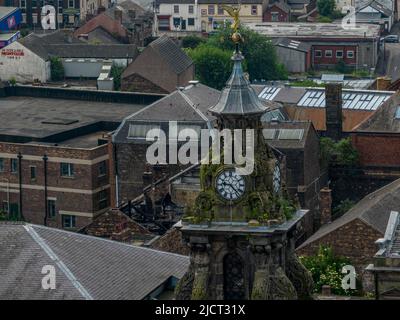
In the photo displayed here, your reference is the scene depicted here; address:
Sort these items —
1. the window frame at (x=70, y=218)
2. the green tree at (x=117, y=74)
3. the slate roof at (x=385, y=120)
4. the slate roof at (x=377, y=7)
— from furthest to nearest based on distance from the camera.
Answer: the slate roof at (x=377, y=7)
the green tree at (x=117, y=74)
the slate roof at (x=385, y=120)
the window frame at (x=70, y=218)

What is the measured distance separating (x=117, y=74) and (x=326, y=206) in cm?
4470

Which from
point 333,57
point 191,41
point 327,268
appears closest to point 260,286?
point 327,268

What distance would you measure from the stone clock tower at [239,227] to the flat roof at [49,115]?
172 feet

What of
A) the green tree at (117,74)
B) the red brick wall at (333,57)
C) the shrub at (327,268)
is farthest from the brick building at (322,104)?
the red brick wall at (333,57)

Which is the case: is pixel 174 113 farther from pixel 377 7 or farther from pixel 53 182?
→ pixel 377 7

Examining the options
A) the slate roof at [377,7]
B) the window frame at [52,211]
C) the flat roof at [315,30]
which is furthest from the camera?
the slate roof at [377,7]

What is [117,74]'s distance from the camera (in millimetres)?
138875

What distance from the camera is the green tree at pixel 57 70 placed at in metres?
143

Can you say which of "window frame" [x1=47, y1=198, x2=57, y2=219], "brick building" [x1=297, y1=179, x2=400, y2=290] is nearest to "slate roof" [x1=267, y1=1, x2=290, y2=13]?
"window frame" [x1=47, y1=198, x2=57, y2=219]

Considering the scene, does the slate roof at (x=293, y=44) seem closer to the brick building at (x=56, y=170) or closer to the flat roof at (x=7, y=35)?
the flat roof at (x=7, y=35)

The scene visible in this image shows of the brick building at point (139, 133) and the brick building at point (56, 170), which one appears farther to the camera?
the brick building at point (56, 170)

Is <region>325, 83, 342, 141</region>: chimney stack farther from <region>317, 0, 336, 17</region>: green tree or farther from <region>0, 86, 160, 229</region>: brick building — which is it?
<region>317, 0, 336, 17</region>: green tree

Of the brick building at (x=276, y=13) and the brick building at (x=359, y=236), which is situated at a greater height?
the brick building at (x=276, y=13)

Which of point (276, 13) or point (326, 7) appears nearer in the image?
point (276, 13)
